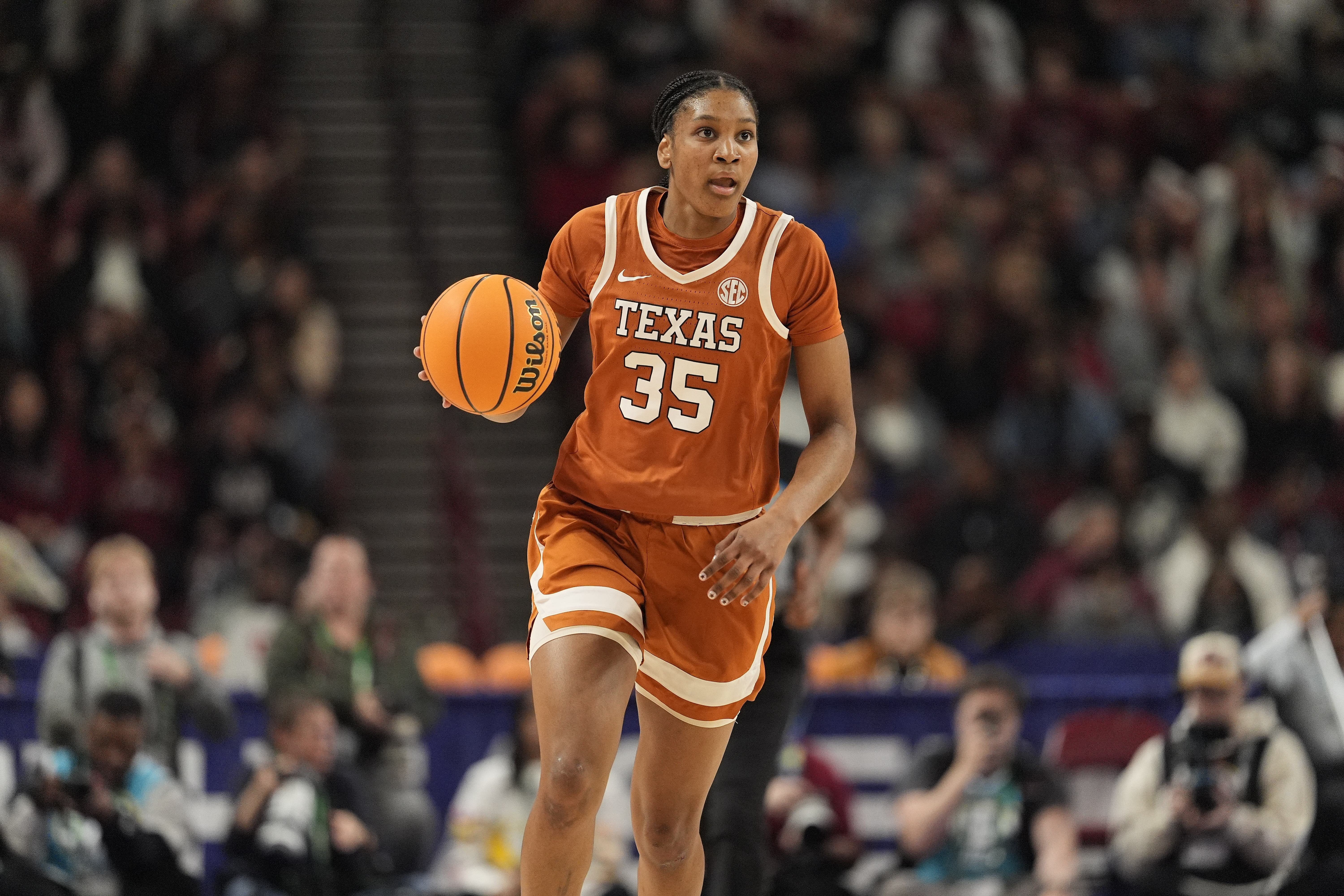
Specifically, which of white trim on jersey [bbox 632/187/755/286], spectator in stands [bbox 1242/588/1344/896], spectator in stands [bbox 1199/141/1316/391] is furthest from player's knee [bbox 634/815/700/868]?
spectator in stands [bbox 1199/141/1316/391]

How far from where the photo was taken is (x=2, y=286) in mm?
12445

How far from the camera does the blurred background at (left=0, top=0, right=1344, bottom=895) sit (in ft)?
37.0

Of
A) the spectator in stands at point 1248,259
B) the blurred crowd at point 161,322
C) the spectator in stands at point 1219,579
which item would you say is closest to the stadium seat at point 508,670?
the blurred crowd at point 161,322

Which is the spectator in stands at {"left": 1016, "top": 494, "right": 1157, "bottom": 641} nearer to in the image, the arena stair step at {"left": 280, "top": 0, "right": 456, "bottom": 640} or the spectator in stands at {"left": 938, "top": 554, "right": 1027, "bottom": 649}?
the spectator in stands at {"left": 938, "top": 554, "right": 1027, "bottom": 649}

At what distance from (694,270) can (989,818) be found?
3.69m

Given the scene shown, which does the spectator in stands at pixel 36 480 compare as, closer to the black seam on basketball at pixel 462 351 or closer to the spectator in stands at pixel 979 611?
the spectator in stands at pixel 979 611

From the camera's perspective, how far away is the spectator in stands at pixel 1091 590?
1111cm

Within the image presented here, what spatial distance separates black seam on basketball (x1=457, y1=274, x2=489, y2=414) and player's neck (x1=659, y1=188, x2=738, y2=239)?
0.53 metres

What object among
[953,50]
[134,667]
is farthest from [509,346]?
[953,50]

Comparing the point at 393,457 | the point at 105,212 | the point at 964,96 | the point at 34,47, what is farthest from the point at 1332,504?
the point at 34,47

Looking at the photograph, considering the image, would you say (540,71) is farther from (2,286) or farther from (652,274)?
(652,274)

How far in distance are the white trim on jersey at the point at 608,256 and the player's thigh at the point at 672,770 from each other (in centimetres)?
110

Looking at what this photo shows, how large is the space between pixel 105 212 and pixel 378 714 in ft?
20.1

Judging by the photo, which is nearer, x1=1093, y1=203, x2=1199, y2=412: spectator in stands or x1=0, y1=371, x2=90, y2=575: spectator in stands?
x1=0, y1=371, x2=90, y2=575: spectator in stands
